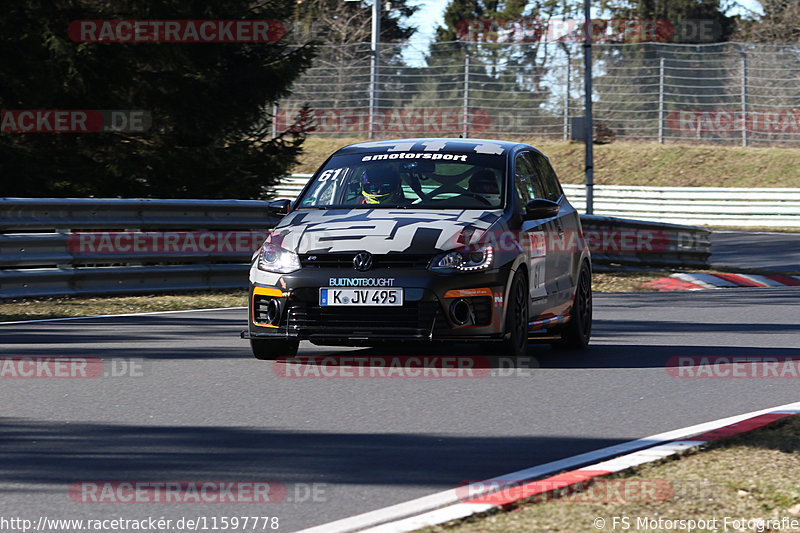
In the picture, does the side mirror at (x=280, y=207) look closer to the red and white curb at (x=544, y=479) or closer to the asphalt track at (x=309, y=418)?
the asphalt track at (x=309, y=418)

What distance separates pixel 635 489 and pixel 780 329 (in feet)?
26.3

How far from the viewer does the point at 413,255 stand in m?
8.91

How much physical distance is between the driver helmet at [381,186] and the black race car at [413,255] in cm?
1

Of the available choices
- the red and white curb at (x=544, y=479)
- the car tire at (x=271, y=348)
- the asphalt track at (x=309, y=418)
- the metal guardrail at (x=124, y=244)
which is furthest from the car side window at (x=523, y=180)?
the metal guardrail at (x=124, y=244)

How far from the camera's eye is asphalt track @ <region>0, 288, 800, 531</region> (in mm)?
5570

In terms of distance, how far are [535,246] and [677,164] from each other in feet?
119

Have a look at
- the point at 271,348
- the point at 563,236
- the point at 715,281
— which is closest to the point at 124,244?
the point at 271,348

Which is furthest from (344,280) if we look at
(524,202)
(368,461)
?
(368,461)

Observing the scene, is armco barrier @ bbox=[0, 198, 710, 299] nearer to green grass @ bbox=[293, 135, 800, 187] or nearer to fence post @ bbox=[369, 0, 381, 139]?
fence post @ bbox=[369, 0, 381, 139]

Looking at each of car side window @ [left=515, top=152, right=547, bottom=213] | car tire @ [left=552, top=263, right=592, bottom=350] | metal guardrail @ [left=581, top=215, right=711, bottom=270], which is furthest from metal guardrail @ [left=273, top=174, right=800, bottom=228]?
car side window @ [left=515, top=152, right=547, bottom=213]

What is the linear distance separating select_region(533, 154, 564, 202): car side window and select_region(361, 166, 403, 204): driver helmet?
1529 mm

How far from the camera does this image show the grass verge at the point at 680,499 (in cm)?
477

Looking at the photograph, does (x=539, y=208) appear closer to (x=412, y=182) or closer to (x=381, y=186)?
(x=412, y=182)

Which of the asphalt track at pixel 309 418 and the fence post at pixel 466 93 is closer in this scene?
the asphalt track at pixel 309 418
